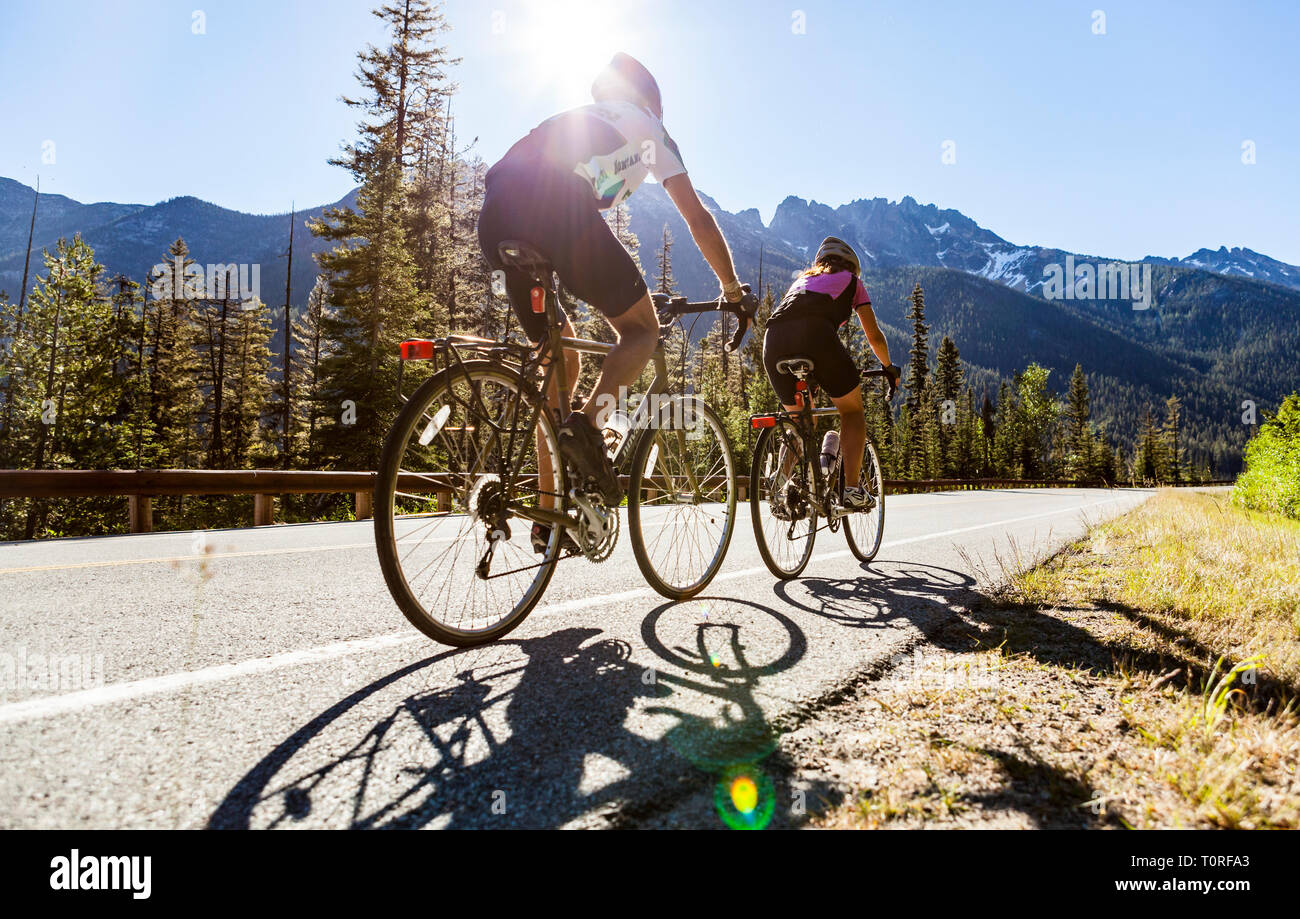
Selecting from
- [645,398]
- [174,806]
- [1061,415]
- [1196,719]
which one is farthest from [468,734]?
[1061,415]

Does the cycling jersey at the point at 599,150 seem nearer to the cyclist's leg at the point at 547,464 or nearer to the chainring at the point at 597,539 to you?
the cyclist's leg at the point at 547,464

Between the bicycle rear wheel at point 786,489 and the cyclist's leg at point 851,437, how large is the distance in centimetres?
33

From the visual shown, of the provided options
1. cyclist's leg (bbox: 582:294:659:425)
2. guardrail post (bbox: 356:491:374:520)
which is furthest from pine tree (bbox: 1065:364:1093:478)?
cyclist's leg (bbox: 582:294:659:425)

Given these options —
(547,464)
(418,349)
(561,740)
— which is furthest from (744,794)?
(418,349)

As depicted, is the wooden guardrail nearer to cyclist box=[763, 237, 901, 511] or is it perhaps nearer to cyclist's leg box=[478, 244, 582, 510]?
cyclist box=[763, 237, 901, 511]

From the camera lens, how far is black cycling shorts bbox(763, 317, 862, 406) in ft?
14.9

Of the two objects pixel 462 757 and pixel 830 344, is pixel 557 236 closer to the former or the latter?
pixel 462 757

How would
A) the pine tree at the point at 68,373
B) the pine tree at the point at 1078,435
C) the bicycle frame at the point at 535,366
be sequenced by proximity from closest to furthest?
the bicycle frame at the point at 535,366, the pine tree at the point at 68,373, the pine tree at the point at 1078,435

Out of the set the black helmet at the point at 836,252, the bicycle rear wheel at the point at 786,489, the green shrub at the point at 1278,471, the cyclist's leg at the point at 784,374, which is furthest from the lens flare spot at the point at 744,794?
the green shrub at the point at 1278,471

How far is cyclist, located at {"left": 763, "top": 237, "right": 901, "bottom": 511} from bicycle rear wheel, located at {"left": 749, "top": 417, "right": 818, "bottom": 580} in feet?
0.98

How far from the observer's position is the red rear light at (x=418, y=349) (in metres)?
2.51

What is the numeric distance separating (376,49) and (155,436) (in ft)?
71.8

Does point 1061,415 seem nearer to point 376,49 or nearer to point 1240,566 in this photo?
point 376,49
